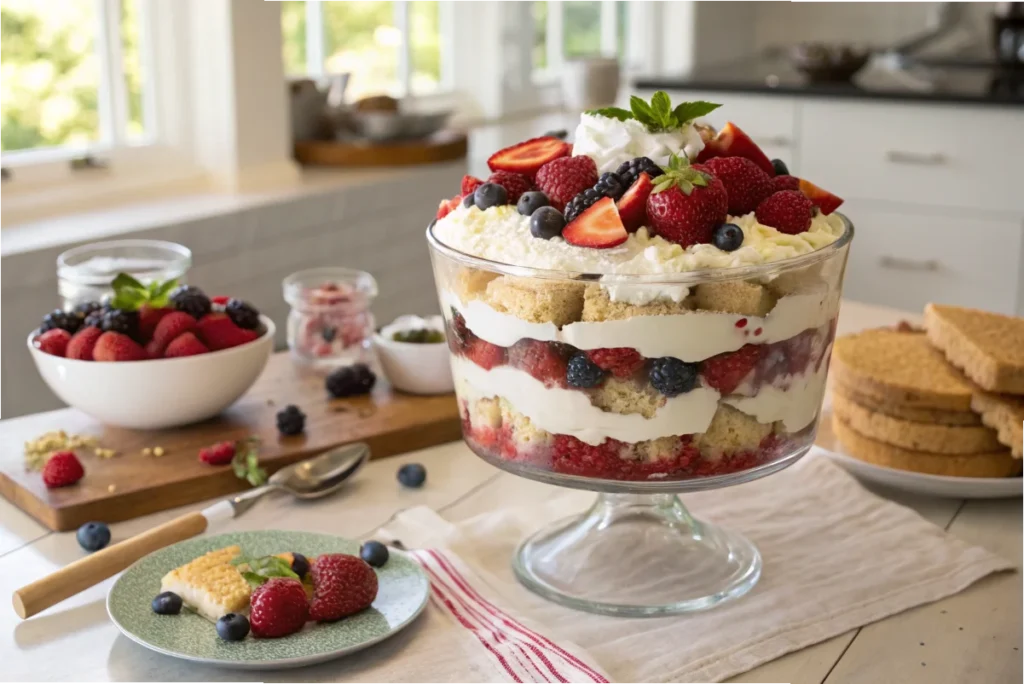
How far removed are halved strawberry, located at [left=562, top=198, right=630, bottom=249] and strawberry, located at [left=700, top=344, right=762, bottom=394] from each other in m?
0.12

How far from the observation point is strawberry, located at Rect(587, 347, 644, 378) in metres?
0.90

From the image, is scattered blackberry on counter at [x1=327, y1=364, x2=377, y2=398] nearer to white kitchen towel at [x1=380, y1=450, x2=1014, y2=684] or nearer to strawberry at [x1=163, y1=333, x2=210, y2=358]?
strawberry at [x1=163, y1=333, x2=210, y2=358]

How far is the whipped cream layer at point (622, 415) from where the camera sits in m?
0.93

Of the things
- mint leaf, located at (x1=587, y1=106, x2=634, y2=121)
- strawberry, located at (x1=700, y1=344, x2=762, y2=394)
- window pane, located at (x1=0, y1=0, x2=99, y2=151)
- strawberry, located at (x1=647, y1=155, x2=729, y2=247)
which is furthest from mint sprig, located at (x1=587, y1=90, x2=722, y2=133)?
window pane, located at (x1=0, y1=0, x2=99, y2=151)

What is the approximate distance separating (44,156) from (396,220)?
0.77 metres

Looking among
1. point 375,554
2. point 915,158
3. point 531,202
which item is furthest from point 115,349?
point 915,158

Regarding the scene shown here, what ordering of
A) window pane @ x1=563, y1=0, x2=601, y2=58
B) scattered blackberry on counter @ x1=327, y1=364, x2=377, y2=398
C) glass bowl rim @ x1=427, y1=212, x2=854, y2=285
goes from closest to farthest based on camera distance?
glass bowl rim @ x1=427, y1=212, x2=854, y2=285 < scattered blackberry on counter @ x1=327, y1=364, x2=377, y2=398 < window pane @ x1=563, y1=0, x2=601, y2=58

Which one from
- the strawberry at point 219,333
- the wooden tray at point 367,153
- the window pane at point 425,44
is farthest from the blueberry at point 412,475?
the window pane at point 425,44

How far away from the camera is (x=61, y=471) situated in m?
1.22

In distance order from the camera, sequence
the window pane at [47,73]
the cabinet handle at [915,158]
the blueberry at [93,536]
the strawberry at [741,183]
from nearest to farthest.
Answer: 1. the strawberry at [741,183]
2. the blueberry at [93,536]
3. the window pane at [47,73]
4. the cabinet handle at [915,158]

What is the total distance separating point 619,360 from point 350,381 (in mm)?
661

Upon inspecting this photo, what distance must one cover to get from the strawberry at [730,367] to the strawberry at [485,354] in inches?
6.5

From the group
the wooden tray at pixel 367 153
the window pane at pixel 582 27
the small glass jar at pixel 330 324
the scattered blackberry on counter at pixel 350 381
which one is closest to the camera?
the scattered blackberry on counter at pixel 350 381

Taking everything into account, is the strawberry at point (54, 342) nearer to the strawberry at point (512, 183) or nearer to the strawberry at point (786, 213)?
the strawberry at point (512, 183)
